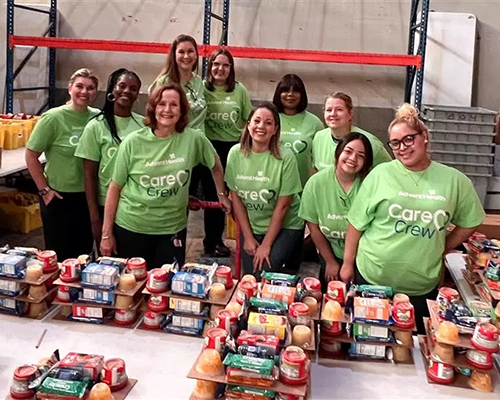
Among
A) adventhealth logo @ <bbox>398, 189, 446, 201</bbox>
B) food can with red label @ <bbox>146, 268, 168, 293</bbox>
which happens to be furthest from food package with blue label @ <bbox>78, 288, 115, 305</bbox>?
adventhealth logo @ <bbox>398, 189, 446, 201</bbox>

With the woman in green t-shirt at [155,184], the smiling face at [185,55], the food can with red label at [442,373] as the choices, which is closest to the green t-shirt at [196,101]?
the smiling face at [185,55]

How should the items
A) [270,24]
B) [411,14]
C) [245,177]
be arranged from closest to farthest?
1. [245,177]
2. [411,14]
3. [270,24]

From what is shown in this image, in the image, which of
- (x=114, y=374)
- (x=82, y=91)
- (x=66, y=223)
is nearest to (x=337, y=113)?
(x=82, y=91)

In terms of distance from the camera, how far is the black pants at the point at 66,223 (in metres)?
2.85

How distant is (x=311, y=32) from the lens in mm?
5629

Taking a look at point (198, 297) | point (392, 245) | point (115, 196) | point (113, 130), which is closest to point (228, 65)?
point (113, 130)

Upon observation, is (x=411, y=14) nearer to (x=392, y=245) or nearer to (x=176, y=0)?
(x=176, y=0)

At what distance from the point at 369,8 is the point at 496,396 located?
15.6 ft

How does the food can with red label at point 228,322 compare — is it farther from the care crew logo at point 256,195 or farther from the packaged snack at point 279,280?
the care crew logo at point 256,195

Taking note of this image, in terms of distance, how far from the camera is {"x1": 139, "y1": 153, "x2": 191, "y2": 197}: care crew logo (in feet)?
7.57

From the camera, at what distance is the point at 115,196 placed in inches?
94.5

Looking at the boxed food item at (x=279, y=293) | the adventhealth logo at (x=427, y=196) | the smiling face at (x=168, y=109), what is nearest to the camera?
the boxed food item at (x=279, y=293)

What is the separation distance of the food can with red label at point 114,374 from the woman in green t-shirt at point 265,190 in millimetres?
1311

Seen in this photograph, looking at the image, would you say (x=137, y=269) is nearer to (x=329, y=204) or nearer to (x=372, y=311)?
(x=372, y=311)
